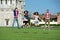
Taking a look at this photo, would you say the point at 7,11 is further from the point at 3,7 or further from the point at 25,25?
the point at 25,25

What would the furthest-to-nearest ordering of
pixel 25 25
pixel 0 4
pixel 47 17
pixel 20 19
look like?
pixel 0 4 < pixel 20 19 < pixel 25 25 < pixel 47 17

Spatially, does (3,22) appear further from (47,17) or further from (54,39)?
(54,39)

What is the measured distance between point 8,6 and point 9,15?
550 cm

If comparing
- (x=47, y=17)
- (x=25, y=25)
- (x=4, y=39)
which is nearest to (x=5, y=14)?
(x=25, y=25)

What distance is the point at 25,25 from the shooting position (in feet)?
95.9

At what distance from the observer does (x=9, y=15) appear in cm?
7438

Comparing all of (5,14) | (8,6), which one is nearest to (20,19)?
(5,14)

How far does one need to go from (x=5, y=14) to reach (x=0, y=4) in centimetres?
823

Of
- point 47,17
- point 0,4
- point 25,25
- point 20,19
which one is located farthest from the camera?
point 0,4

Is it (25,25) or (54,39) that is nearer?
(54,39)

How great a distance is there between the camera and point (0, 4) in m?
81.2

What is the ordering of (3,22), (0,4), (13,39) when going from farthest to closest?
(0,4) < (3,22) < (13,39)

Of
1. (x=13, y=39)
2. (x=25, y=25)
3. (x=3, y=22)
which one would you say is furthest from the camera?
(x=3, y=22)

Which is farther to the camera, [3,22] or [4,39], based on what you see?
[3,22]
